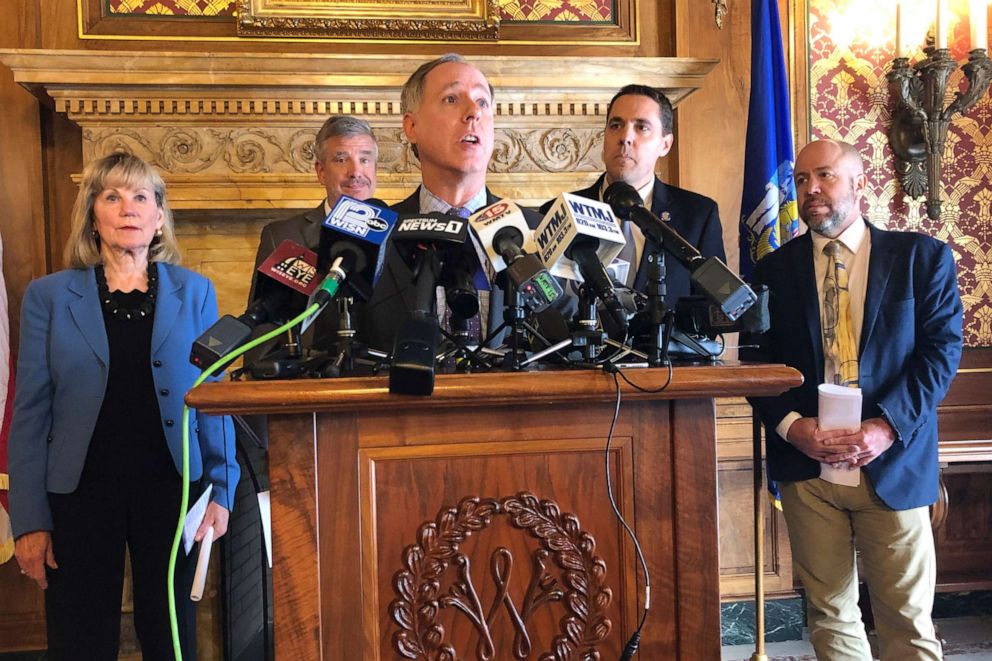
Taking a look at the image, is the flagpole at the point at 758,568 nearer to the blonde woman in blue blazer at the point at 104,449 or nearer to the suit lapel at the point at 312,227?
the blonde woman in blue blazer at the point at 104,449

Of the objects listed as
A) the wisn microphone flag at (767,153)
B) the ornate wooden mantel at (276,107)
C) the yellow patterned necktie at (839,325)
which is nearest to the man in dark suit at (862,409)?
the yellow patterned necktie at (839,325)

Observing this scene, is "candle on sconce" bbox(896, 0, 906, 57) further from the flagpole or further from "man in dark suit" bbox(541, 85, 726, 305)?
the flagpole

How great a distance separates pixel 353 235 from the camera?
105 centimetres

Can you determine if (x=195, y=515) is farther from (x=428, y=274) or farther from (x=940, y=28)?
(x=940, y=28)

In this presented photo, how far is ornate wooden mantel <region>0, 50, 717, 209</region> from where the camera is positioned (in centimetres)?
271

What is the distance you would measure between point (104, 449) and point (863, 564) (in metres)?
1.90

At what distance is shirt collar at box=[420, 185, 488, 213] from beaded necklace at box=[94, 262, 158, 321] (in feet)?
2.59

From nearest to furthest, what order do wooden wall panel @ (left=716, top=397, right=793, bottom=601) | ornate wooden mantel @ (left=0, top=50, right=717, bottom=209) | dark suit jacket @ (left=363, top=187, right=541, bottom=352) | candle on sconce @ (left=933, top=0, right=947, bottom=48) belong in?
dark suit jacket @ (left=363, top=187, right=541, bottom=352)
ornate wooden mantel @ (left=0, top=50, right=717, bottom=209)
candle on sconce @ (left=933, top=0, right=947, bottom=48)
wooden wall panel @ (left=716, top=397, right=793, bottom=601)

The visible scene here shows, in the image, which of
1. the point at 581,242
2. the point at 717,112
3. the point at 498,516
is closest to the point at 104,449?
the point at 498,516

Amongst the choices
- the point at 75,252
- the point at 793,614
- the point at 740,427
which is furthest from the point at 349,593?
the point at 793,614

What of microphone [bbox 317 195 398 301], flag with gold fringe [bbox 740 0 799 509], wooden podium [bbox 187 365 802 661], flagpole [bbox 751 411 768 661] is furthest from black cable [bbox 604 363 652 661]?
flag with gold fringe [bbox 740 0 799 509]

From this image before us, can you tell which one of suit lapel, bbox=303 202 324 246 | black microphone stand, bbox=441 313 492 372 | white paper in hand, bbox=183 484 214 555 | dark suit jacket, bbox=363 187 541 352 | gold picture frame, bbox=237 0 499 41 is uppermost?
gold picture frame, bbox=237 0 499 41

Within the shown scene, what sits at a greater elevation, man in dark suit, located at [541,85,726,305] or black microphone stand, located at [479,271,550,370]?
Answer: man in dark suit, located at [541,85,726,305]

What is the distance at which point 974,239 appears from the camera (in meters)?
3.26
